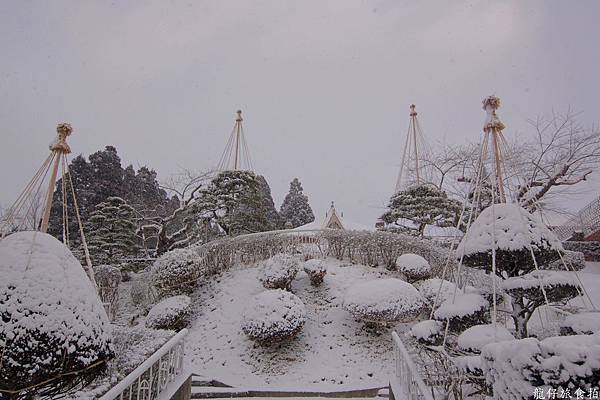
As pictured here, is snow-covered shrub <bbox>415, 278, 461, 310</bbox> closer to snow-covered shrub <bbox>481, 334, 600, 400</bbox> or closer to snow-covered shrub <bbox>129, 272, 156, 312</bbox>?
snow-covered shrub <bbox>481, 334, 600, 400</bbox>

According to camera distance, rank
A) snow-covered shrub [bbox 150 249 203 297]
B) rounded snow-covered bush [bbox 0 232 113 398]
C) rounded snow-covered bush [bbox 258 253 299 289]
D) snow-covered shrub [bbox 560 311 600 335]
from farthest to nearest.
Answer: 1. snow-covered shrub [bbox 150 249 203 297]
2. rounded snow-covered bush [bbox 258 253 299 289]
3. snow-covered shrub [bbox 560 311 600 335]
4. rounded snow-covered bush [bbox 0 232 113 398]

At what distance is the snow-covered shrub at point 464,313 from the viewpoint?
3293mm

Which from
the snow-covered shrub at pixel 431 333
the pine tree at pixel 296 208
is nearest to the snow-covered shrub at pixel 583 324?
the snow-covered shrub at pixel 431 333

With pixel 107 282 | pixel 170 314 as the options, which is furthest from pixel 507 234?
pixel 107 282

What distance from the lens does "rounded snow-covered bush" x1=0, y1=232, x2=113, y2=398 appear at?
224 centimetres

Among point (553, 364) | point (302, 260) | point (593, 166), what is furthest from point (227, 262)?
point (593, 166)

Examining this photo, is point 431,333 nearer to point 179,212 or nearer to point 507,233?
point 507,233

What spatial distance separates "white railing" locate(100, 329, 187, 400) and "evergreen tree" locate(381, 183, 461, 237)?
9395mm

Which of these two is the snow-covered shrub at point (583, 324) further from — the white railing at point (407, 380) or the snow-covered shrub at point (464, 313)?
the white railing at point (407, 380)

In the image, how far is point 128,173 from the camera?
2133 centimetres

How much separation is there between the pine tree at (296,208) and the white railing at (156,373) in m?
18.4

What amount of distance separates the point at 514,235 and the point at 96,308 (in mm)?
3607

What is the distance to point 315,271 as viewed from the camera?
360 inches

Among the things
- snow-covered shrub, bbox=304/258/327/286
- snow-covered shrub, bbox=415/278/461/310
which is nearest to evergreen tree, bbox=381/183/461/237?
snow-covered shrub, bbox=304/258/327/286
